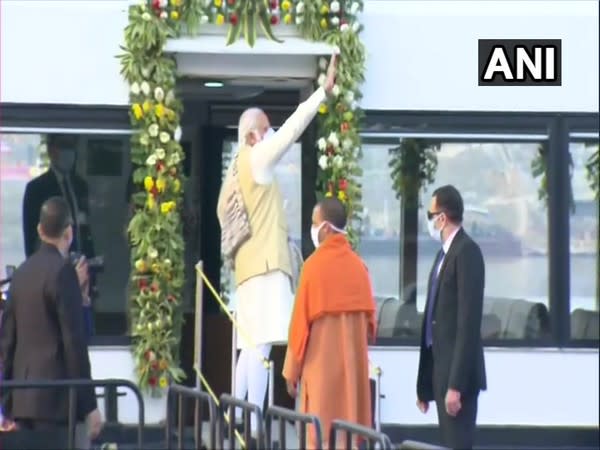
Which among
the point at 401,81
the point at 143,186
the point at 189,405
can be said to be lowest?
the point at 189,405

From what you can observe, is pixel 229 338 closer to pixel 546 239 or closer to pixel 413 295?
pixel 413 295

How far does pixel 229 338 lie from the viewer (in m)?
12.9

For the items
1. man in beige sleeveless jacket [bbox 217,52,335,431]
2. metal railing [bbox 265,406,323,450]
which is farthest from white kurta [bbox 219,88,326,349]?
metal railing [bbox 265,406,323,450]

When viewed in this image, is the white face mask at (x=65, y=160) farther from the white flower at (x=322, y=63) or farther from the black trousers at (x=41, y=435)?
the black trousers at (x=41, y=435)

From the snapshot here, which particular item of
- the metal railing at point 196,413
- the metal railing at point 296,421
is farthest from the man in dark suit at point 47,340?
the metal railing at point 296,421

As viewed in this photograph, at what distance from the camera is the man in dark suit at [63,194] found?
12.2 m

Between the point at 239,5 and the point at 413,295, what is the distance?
2.52 metres

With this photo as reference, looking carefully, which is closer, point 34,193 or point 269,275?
point 269,275

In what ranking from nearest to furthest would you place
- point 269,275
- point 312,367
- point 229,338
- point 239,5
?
1. point 312,367
2. point 269,275
3. point 239,5
4. point 229,338

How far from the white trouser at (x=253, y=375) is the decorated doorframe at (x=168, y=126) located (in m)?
0.83

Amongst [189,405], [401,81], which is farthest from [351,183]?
[189,405]

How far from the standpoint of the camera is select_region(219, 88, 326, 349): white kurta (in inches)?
441

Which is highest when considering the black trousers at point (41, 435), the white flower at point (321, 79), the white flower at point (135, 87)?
the white flower at point (321, 79)

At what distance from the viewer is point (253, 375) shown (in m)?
→ 11.2
